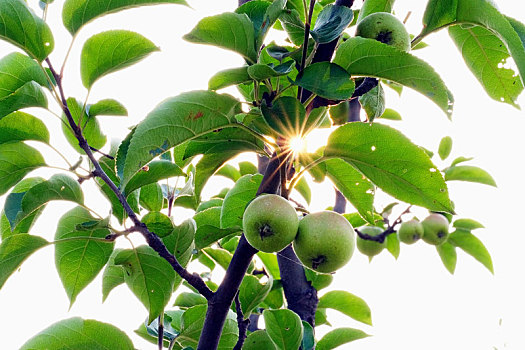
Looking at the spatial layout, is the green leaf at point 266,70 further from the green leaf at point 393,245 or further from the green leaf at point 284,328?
the green leaf at point 393,245

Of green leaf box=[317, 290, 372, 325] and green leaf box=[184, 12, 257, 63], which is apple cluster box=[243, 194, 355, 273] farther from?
green leaf box=[317, 290, 372, 325]

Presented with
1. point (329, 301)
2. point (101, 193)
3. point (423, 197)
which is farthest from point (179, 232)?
point (329, 301)

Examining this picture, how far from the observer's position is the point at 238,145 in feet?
3.89

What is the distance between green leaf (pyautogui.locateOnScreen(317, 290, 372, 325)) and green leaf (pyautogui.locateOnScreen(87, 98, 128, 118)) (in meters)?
1.18

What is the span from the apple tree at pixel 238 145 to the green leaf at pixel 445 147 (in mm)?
2059

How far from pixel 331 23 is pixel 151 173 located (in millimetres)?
610

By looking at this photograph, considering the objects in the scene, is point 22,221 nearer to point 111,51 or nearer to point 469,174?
point 111,51

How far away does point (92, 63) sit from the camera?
125 cm

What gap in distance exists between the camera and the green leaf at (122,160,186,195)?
1209mm

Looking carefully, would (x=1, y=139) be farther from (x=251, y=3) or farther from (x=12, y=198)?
(x=251, y=3)

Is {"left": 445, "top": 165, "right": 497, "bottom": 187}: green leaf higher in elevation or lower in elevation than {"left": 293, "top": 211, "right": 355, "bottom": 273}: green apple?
lower

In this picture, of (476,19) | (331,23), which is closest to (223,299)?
(331,23)

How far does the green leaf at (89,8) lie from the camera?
114cm

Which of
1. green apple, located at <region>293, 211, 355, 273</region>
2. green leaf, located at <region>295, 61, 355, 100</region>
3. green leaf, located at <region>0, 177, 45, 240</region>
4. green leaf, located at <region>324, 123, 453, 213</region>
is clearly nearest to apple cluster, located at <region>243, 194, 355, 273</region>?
green apple, located at <region>293, 211, 355, 273</region>
